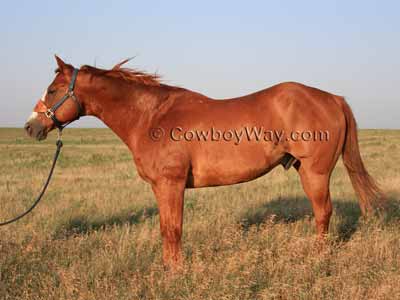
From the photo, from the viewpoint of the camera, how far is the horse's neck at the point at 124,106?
4.78 meters

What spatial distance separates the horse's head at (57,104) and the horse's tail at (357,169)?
134 inches

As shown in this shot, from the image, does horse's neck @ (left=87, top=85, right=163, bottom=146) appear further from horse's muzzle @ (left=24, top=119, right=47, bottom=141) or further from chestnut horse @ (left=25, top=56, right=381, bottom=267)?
horse's muzzle @ (left=24, top=119, right=47, bottom=141)

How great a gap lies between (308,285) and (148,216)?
386cm

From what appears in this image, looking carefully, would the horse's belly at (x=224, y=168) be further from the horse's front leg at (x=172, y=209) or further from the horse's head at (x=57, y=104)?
the horse's head at (x=57, y=104)

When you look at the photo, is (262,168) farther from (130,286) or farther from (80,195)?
(80,195)

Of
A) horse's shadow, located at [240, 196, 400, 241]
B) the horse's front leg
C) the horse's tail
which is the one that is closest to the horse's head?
the horse's front leg

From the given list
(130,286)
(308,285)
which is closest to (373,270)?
(308,285)

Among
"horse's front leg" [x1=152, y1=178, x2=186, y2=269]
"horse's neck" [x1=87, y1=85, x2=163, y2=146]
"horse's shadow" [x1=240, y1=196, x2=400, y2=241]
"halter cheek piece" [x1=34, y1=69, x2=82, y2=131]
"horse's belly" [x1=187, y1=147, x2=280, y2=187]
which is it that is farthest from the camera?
"horse's shadow" [x1=240, y1=196, x2=400, y2=241]

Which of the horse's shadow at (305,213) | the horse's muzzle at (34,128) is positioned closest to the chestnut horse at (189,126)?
the horse's muzzle at (34,128)

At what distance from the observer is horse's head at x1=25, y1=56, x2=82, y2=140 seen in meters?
4.68

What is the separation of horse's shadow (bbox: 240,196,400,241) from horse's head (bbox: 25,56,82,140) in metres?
2.83

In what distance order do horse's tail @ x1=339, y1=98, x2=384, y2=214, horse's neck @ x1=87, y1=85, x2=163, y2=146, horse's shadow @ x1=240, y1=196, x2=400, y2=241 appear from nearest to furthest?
horse's neck @ x1=87, y1=85, x2=163, y2=146 < horse's tail @ x1=339, y1=98, x2=384, y2=214 < horse's shadow @ x1=240, y1=196, x2=400, y2=241

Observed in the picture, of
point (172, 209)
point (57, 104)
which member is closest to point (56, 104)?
point (57, 104)

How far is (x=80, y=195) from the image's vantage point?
363 inches
